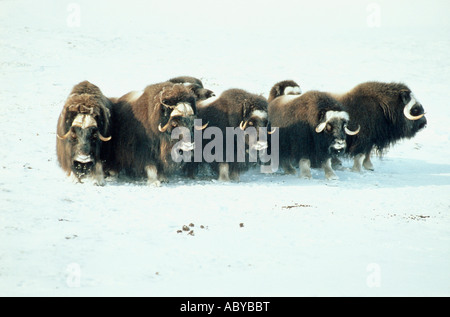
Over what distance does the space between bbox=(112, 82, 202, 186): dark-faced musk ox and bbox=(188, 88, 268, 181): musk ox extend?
500 millimetres

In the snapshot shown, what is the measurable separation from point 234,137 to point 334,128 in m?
1.35

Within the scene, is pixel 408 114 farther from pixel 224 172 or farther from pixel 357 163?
pixel 224 172

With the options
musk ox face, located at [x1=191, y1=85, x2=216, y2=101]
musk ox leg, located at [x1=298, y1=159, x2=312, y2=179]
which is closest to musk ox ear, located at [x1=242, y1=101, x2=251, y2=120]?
musk ox face, located at [x1=191, y1=85, x2=216, y2=101]

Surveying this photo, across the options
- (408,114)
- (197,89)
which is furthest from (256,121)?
(408,114)

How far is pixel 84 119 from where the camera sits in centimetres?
693

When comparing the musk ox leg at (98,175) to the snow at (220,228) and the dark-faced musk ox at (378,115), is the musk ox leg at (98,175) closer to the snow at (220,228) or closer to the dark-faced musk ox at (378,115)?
the snow at (220,228)

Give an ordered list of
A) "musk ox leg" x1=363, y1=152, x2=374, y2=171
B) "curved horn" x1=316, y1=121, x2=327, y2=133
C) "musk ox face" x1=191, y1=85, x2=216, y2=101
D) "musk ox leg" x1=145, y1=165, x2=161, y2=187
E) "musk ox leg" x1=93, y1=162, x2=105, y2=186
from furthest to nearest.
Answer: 1. "musk ox leg" x1=363, y1=152, x2=374, y2=171
2. "musk ox face" x1=191, y1=85, x2=216, y2=101
3. "curved horn" x1=316, y1=121, x2=327, y2=133
4. "musk ox leg" x1=145, y1=165, x2=161, y2=187
5. "musk ox leg" x1=93, y1=162, x2=105, y2=186

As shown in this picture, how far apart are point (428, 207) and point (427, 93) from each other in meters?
10.3

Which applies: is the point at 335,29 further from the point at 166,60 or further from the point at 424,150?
the point at 424,150

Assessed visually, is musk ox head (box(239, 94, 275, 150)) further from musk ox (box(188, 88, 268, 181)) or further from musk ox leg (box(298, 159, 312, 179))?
musk ox leg (box(298, 159, 312, 179))

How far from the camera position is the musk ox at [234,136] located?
25.2 ft

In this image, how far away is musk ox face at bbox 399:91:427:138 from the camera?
29.7ft

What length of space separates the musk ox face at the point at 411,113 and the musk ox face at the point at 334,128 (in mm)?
1379

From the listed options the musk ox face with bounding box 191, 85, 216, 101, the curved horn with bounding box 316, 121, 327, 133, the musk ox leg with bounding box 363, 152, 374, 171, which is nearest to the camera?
the curved horn with bounding box 316, 121, 327, 133
